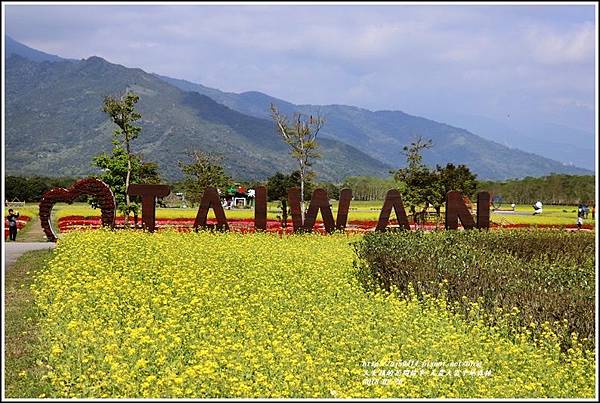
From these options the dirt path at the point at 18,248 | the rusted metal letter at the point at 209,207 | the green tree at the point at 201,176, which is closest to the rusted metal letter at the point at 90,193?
the dirt path at the point at 18,248

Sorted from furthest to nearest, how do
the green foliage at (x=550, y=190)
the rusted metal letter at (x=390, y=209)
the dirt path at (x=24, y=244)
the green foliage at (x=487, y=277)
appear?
1. the green foliage at (x=550, y=190)
2. the rusted metal letter at (x=390, y=209)
3. the dirt path at (x=24, y=244)
4. the green foliage at (x=487, y=277)

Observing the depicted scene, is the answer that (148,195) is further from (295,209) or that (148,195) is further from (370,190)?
(370,190)

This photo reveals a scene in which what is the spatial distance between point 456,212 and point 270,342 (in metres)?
13.0

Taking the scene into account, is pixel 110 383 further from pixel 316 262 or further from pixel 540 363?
pixel 316 262

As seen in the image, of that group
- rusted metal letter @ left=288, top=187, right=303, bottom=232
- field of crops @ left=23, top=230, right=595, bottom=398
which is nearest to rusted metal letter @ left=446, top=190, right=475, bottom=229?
rusted metal letter @ left=288, top=187, right=303, bottom=232

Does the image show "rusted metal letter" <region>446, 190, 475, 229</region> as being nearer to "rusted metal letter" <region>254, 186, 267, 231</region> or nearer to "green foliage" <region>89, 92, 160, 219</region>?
"rusted metal letter" <region>254, 186, 267, 231</region>

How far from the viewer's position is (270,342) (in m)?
7.75

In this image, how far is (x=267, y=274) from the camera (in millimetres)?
12367

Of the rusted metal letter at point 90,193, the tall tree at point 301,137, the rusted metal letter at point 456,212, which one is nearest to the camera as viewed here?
the rusted metal letter at point 90,193

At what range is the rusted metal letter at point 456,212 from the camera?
787 inches

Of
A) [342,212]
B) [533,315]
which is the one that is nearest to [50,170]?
[342,212]

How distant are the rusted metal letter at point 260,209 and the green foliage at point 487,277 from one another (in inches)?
Result: 243

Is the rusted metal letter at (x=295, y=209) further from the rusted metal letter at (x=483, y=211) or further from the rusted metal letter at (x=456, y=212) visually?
the rusted metal letter at (x=483, y=211)

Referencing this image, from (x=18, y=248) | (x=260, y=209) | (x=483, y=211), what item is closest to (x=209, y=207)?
(x=260, y=209)
